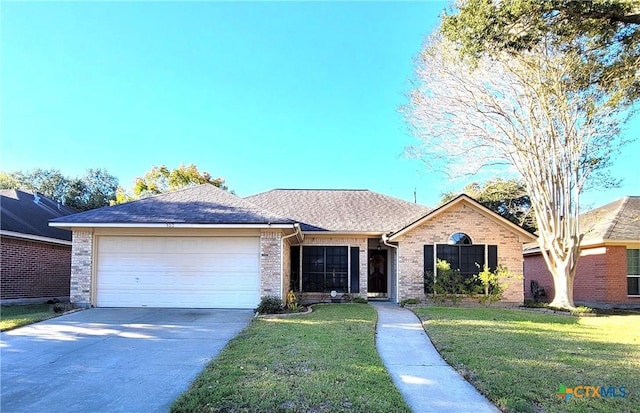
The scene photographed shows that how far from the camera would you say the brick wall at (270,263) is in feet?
40.0

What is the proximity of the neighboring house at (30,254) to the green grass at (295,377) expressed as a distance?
10.3 m

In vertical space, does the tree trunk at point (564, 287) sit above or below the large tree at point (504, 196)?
below

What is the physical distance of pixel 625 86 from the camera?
8992 millimetres

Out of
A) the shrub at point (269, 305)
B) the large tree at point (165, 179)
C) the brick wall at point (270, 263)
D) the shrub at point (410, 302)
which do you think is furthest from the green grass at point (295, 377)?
the large tree at point (165, 179)

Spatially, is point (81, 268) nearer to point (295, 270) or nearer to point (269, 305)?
point (269, 305)

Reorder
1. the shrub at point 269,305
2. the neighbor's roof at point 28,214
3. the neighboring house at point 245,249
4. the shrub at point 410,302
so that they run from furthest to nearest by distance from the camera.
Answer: the shrub at point 410,302
the neighbor's roof at point 28,214
the neighboring house at point 245,249
the shrub at point 269,305

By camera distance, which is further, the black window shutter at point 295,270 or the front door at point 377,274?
the front door at point 377,274

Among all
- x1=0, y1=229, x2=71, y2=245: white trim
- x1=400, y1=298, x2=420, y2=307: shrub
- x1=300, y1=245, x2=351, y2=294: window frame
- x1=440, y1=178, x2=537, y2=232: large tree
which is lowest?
x1=400, y1=298, x2=420, y2=307: shrub

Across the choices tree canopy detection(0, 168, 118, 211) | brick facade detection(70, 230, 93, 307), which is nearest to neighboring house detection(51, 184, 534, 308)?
brick facade detection(70, 230, 93, 307)

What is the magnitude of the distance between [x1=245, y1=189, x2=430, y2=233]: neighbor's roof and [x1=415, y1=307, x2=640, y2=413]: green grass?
5942mm

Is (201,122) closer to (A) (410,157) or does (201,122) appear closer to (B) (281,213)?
(B) (281,213)

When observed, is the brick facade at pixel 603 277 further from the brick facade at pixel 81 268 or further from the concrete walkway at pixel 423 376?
the brick facade at pixel 81 268

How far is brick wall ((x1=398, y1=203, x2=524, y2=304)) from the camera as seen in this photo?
50.3 feet

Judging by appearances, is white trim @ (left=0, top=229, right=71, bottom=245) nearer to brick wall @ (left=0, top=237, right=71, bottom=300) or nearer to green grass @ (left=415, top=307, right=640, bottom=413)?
brick wall @ (left=0, top=237, right=71, bottom=300)
